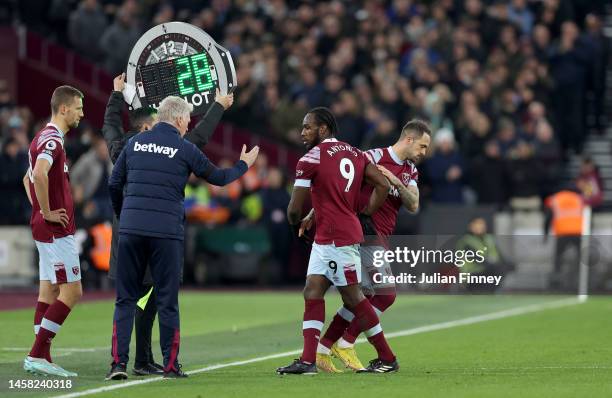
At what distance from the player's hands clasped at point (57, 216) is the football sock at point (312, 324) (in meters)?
2.13

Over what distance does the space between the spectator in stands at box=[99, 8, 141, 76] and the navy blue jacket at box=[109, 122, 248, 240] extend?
1739 centimetres

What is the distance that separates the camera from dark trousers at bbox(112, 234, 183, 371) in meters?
11.9

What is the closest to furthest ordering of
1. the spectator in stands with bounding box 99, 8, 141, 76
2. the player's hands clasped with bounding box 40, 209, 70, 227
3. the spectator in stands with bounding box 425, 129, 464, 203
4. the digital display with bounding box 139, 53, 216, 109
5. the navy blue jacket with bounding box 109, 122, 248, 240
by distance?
the navy blue jacket with bounding box 109, 122, 248, 240, the player's hands clasped with bounding box 40, 209, 70, 227, the digital display with bounding box 139, 53, 216, 109, the spectator in stands with bounding box 425, 129, 464, 203, the spectator in stands with bounding box 99, 8, 141, 76

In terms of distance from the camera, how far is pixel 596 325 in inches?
725

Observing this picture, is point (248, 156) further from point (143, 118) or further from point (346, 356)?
point (346, 356)

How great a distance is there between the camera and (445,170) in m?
26.3

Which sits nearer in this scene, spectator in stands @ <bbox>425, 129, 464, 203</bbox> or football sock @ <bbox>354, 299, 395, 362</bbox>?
football sock @ <bbox>354, 299, 395, 362</bbox>

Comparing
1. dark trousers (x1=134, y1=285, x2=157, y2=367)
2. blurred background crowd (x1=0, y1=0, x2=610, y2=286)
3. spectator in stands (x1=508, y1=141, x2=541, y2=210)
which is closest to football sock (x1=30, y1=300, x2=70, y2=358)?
dark trousers (x1=134, y1=285, x2=157, y2=367)

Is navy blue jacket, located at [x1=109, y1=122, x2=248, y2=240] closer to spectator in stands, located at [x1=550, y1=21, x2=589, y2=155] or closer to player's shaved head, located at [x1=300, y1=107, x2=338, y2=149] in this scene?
player's shaved head, located at [x1=300, y1=107, x2=338, y2=149]

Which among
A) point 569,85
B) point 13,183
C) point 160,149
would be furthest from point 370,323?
point 569,85

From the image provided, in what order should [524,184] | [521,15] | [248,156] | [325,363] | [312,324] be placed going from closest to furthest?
[248,156], [312,324], [325,363], [524,184], [521,15]

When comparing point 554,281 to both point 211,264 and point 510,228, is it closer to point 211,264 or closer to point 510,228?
point 510,228

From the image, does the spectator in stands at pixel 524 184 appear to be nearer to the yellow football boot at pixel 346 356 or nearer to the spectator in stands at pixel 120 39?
the spectator in stands at pixel 120 39

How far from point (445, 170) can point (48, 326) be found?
1455 cm
